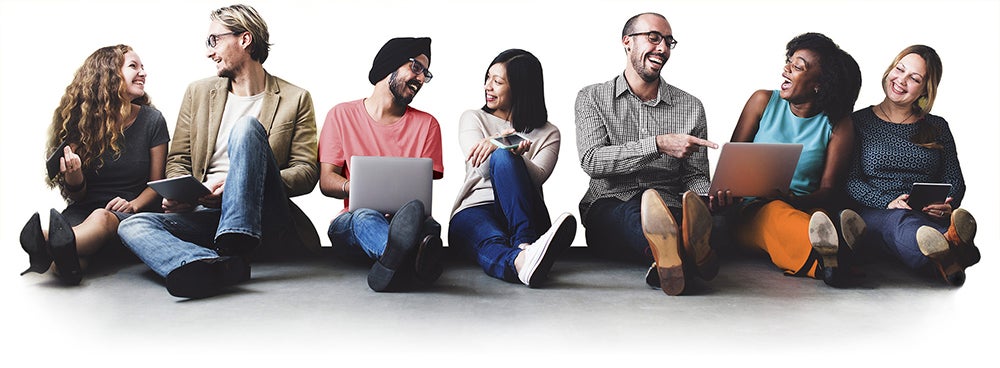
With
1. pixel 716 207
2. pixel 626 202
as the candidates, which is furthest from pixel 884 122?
pixel 626 202

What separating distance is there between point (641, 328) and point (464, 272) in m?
1.26

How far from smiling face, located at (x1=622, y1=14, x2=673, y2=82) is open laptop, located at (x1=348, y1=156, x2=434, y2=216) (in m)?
1.27

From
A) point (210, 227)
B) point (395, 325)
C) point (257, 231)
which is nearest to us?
point (395, 325)

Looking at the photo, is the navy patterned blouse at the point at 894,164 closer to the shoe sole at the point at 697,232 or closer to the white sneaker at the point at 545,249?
the shoe sole at the point at 697,232

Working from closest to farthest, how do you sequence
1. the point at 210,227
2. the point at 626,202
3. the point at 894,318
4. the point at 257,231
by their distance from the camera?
the point at 894,318 → the point at 257,231 → the point at 210,227 → the point at 626,202

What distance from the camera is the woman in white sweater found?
3963mm

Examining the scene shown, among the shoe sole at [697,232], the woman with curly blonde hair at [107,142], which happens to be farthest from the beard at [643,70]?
the woman with curly blonde hair at [107,142]

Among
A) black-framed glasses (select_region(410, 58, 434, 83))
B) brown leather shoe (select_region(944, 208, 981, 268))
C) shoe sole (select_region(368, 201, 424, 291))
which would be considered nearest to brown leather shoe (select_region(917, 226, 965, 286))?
brown leather shoe (select_region(944, 208, 981, 268))

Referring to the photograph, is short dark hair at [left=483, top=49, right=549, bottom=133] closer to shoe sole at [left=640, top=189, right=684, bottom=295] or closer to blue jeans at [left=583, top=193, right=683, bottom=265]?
blue jeans at [left=583, top=193, right=683, bottom=265]

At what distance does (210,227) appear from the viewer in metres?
4.29

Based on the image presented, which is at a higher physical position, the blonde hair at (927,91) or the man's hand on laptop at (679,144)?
the blonde hair at (927,91)

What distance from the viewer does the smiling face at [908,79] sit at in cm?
475

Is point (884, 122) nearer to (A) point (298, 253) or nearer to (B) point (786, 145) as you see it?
(B) point (786, 145)

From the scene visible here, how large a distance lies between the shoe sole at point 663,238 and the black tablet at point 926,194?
61.9 inches
